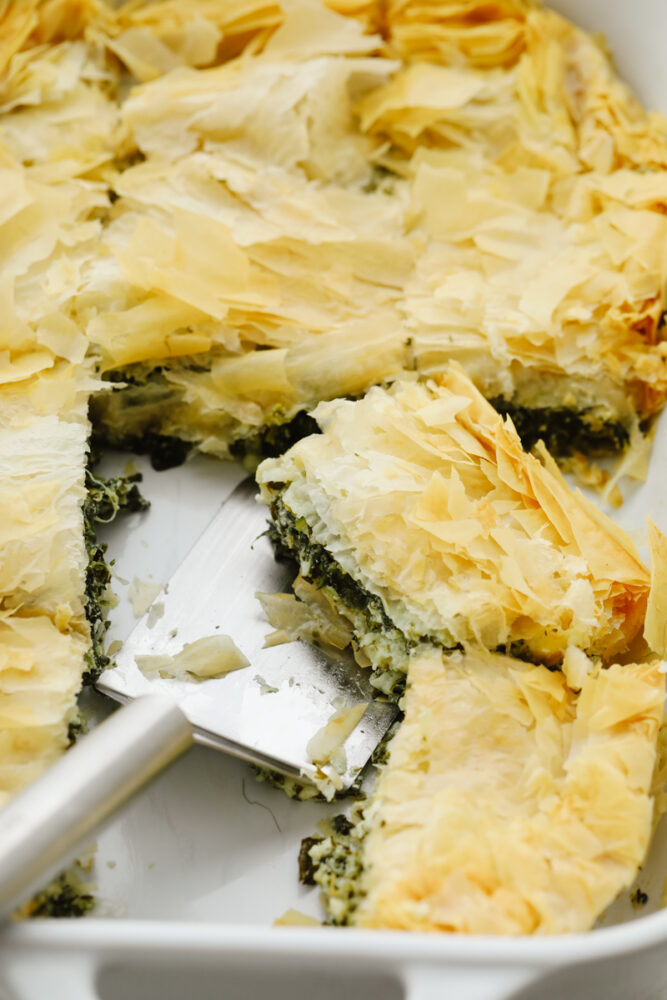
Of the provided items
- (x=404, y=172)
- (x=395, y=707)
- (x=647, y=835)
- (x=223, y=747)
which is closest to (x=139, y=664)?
(x=223, y=747)

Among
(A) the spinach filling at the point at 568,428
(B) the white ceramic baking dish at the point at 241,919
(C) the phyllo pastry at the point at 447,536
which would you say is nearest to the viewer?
(B) the white ceramic baking dish at the point at 241,919

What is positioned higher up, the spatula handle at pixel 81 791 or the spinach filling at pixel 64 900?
the spatula handle at pixel 81 791

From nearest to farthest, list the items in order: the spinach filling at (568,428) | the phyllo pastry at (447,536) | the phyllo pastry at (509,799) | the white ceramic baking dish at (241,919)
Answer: the white ceramic baking dish at (241,919)
the phyllo pastry at (509,799)
the phyllo pastry at (447,536)
the spinach filling at (568,428)

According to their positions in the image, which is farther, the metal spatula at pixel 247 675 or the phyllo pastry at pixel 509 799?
the metal spatula at pixel 247 675

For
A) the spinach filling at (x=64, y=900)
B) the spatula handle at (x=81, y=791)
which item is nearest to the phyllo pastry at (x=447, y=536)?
the spatula handle at (x=81, y=791)

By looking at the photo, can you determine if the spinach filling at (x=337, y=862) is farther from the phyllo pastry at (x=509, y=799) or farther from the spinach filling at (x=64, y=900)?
the spinach filling at (x=64, y=900)

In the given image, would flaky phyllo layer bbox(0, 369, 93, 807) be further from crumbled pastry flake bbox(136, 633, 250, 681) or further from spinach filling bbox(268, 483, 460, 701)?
spinach filling bbox(268, 483, 460, 701)

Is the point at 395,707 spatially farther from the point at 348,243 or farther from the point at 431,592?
the point at 348,243
